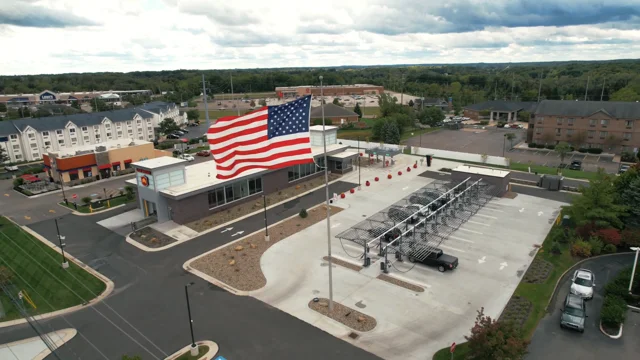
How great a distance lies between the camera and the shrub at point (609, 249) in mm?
30984

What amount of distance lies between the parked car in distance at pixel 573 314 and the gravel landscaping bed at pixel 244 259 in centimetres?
1906

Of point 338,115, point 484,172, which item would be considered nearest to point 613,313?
point 484,172

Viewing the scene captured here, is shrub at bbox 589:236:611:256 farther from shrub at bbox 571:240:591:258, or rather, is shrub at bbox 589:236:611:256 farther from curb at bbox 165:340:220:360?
curb at bbox 165:340:220:360

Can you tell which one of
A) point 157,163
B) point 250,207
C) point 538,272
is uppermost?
point 157,163

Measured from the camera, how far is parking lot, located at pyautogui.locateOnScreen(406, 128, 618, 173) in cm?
6338

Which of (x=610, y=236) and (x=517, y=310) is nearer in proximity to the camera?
(x=517, y=310)

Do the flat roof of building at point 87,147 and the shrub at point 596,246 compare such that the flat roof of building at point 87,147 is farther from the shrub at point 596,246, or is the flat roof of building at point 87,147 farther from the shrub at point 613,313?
the shrub at point 613,313

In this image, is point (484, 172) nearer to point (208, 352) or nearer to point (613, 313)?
point (613, 313)

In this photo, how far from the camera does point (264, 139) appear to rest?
23062mm

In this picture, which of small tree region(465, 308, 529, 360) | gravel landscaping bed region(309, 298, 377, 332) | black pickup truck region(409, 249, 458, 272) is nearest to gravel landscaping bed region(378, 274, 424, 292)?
black pickup truck region(409, 249, 458, 272)

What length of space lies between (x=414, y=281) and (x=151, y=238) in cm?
2392

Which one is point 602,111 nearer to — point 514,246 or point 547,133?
point 547,133

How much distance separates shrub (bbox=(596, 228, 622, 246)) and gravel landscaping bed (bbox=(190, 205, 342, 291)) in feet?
80.0

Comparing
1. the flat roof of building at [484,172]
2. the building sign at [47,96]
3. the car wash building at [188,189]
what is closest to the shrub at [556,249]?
the flat roof of building at [484,172]
